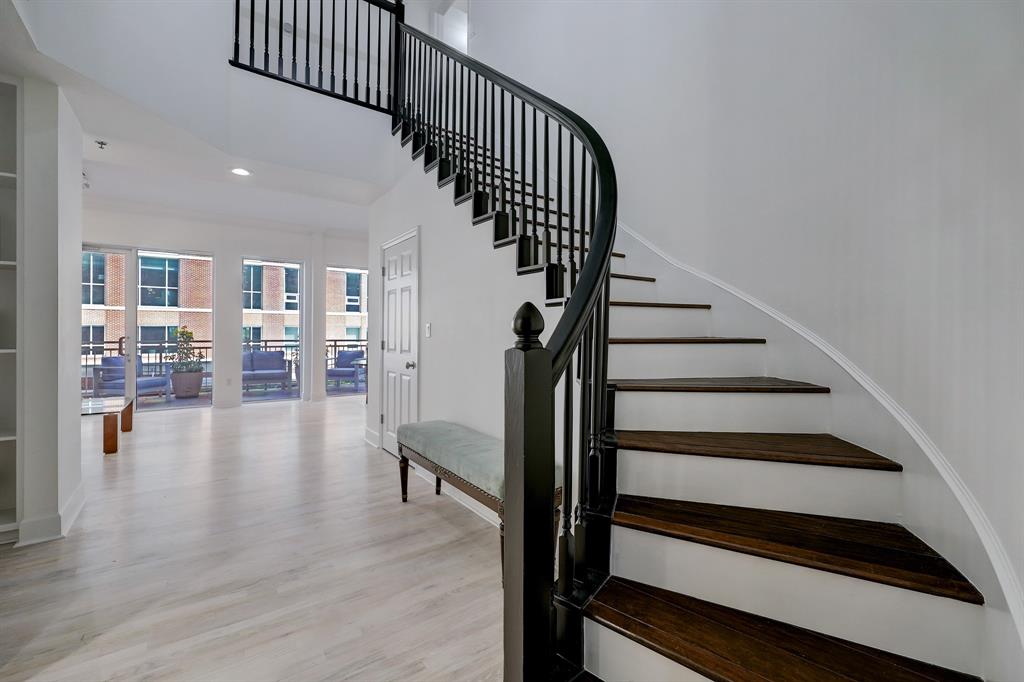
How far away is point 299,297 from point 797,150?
747 centimetres

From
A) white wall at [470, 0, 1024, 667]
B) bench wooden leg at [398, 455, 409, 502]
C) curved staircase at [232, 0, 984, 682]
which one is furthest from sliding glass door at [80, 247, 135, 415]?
curved staircase at [232, 0, 984, 682]

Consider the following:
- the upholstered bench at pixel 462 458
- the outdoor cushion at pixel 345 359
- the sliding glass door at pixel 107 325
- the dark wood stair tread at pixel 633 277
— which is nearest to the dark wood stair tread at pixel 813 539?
the upholstered bench at pixel 462 458

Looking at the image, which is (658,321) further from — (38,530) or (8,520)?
(8,520)

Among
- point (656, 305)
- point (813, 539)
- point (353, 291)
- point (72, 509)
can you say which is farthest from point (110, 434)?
point (813, 539)

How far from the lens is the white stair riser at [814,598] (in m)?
1.15

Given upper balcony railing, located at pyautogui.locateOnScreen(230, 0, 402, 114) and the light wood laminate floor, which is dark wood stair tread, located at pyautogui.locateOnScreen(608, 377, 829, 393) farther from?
upper balcony railing, located at pyautogui.locateOnScreen(230, 0, 402, 114)

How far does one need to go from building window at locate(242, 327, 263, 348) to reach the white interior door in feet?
14.6

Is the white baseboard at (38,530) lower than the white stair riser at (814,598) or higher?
lower

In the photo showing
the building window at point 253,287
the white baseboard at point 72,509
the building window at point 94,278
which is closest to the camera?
the white baseboard at point 72,509

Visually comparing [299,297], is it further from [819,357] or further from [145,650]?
[819,357]

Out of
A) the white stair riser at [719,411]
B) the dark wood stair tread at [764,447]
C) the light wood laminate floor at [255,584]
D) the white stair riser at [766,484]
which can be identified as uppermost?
the white stair riser at [719,411]

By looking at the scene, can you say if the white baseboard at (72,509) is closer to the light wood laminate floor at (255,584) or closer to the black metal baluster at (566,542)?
the light wood laminate floor at (255,584)

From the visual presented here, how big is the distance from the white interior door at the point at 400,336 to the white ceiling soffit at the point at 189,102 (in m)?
0.69

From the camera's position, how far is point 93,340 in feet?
21.0
